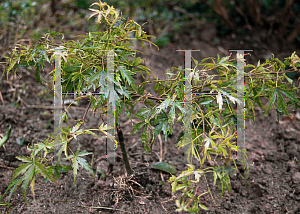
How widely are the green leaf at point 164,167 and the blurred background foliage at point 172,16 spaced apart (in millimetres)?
1676

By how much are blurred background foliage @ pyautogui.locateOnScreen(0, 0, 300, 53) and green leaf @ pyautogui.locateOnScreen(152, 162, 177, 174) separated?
5.50 ft

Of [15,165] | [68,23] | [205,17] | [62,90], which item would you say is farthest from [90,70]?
[205,17]

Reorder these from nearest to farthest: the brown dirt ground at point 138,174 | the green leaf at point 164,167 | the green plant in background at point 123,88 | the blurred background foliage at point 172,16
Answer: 1. the green plant in background at point 123,88
2. the brown dirt ground at point 138,174
3. the green leaf at point 164,167
4. the blurred background foliage at point 172,16

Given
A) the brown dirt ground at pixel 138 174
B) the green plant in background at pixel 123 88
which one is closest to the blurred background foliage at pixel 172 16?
the brown dirt ground at pixel 138 174

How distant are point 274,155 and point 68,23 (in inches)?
99.6

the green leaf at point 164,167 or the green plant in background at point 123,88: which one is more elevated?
the green plant in background at point 123,88

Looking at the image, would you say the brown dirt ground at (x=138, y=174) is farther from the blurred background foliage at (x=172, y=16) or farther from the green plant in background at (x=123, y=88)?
the blurred background foliage at (x=172, y=16)

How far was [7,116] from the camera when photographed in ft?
6.59

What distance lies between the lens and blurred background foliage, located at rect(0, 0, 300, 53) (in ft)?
9.93

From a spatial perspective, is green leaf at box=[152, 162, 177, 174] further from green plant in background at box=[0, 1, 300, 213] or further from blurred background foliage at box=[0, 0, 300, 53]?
blurred background foliage at box=[0, 0, 300, 53]

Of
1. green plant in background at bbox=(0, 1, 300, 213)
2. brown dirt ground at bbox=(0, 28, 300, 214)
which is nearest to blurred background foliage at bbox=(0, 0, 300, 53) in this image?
brown dirt ground at bbox=(0, 28, 300, 214)

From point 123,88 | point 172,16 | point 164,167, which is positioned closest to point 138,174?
point 164,167

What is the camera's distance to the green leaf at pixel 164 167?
165cm

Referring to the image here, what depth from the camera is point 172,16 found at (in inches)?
135
